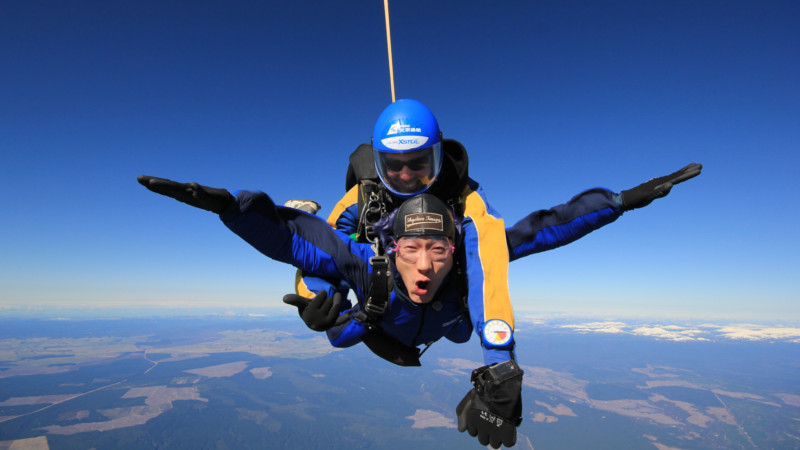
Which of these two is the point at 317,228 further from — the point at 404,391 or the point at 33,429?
the point at 404,391

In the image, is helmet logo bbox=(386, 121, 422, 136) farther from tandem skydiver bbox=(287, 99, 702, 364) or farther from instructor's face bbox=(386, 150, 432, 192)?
instructor's face bbox=(386, 150, 432, 192)

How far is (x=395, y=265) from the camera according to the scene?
2.26m

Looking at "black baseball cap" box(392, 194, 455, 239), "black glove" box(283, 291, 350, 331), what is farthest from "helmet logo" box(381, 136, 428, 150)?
"black glove" box(283, 291, 350, 331)

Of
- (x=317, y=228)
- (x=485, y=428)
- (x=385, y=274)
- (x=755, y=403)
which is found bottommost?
(x=755, y=403)

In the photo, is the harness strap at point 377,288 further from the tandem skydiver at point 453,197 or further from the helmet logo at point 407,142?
the helmet logo at point 407,142

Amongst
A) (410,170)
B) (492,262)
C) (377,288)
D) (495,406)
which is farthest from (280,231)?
(495,406)

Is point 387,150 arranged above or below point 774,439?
above

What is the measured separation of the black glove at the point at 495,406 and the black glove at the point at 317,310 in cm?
85

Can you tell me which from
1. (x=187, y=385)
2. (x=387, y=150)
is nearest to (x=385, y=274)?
(x=387, y=150)

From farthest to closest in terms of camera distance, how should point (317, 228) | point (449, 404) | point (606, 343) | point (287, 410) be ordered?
point (606, 343), point (449, 404), point (287, 410), point (317, 228)

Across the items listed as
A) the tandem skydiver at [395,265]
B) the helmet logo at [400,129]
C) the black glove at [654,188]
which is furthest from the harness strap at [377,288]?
the black glove at [654,188]

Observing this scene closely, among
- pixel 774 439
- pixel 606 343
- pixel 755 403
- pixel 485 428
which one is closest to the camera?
pixel 485 428

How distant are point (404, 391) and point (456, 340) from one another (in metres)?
98.0

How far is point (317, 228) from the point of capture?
7.19 feet
